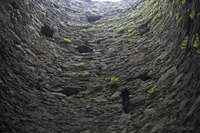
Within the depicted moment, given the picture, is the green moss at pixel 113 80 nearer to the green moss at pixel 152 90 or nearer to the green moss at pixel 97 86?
the green moss at pixel 97 86

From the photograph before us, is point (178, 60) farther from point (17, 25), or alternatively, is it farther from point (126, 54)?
point (17, 25)

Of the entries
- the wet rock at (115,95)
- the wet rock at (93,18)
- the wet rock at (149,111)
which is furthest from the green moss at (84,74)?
the wet rock at (93,18)

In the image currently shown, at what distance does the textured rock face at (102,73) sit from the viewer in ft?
18.1

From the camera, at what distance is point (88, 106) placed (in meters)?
6.81

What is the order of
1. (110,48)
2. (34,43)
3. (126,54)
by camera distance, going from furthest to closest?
(110,48) → (126,54) → (34,43)

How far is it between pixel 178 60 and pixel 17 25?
4060 millimetres

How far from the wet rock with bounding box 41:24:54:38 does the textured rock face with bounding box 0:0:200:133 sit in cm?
8

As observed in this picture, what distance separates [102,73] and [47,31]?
2286 mm

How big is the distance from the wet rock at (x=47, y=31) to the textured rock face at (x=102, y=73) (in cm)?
8

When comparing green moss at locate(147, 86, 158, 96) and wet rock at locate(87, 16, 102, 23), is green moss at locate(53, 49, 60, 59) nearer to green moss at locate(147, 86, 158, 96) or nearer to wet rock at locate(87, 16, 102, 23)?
green moss at locate(147, 86, 158, 96)

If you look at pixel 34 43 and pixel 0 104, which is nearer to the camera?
pixel 0 104

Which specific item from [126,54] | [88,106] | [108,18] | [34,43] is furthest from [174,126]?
[108,18]

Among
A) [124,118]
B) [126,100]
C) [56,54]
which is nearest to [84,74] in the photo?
[56,54]

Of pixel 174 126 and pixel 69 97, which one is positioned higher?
pixel 69 97
